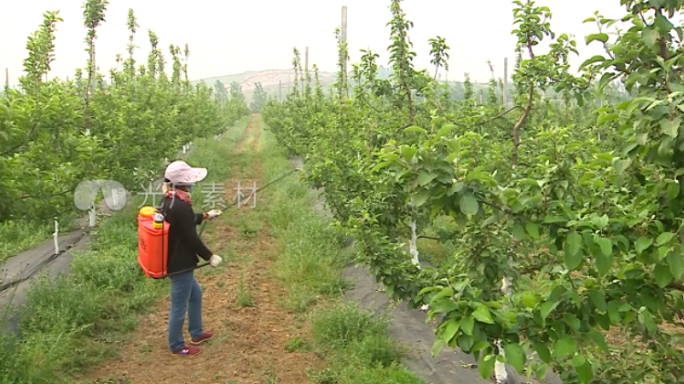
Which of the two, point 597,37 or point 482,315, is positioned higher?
point 597,37

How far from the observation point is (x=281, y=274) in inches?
268

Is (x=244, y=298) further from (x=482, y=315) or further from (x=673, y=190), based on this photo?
(x=673, y=190)

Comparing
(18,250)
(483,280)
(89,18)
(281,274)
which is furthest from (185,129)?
(483,280)

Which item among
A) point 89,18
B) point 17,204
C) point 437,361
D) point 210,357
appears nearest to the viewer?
point 17,204

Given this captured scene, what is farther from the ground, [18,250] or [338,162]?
[338,162]

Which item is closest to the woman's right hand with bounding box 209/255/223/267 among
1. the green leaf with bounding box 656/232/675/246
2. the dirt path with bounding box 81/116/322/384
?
the dirt path with bounding box 81/116/322/384

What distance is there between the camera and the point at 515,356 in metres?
1.56

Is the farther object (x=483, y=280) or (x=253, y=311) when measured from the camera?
(x=253, y=311)

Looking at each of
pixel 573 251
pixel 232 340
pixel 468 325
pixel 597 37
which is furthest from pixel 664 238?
pixel 232 340

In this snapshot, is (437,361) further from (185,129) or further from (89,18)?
(185,129)

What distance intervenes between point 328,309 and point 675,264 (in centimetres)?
433

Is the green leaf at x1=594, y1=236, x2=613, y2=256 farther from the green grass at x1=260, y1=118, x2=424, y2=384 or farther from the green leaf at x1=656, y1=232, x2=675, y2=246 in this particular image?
the green grass at x1=260, y1=118, x2=424, y2=384

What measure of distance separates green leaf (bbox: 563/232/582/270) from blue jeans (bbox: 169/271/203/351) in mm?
3639

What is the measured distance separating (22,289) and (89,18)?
488 cm
